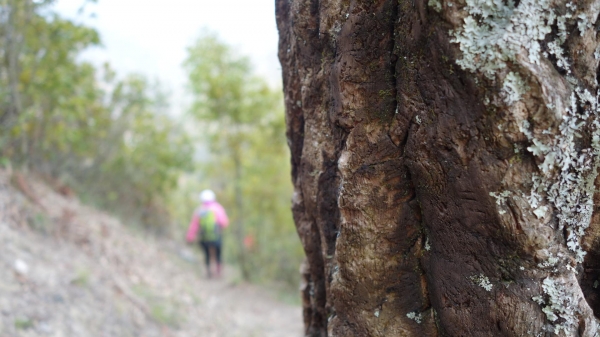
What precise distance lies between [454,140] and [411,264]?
58cm

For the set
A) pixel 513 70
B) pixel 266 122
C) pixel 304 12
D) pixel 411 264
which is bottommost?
pixel 411 264

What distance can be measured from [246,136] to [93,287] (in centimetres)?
501

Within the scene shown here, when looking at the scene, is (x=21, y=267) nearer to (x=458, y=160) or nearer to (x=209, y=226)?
(x=209, y=226)

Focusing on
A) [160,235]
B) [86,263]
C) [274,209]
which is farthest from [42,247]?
[160,235]

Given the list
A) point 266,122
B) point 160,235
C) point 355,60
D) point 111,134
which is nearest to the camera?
point 355,60

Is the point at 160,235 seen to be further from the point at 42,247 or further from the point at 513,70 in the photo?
the point at 513,70

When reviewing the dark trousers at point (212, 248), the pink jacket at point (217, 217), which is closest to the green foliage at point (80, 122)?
the pink jacket at point (217, 217)

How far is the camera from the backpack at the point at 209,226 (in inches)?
356

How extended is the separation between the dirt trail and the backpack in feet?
2.98

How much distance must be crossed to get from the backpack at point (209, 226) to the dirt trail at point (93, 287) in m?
0.91

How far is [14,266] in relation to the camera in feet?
14.7

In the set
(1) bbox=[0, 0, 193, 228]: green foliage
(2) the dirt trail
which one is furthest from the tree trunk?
(1) bbox=[0, 0, 193, 228]: green foliage

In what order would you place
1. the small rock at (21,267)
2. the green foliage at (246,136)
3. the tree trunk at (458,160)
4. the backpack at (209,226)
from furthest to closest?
the backpack at (209,226), the green foliage at (246,136), the small rock at (21,267), the tree trunk at (458,160)

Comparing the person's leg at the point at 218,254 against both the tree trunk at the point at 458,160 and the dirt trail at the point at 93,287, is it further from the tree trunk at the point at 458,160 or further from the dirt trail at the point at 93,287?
the tree trunk at the point at 458,160
